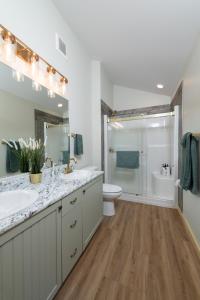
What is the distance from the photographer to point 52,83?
6.20ft

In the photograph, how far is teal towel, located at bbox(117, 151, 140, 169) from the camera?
3383 mm

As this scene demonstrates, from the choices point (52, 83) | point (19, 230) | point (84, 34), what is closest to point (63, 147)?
point (52, 83)

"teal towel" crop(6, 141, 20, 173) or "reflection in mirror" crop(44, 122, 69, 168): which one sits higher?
"reflection in mirror" crop(44, 122, 69, 168)

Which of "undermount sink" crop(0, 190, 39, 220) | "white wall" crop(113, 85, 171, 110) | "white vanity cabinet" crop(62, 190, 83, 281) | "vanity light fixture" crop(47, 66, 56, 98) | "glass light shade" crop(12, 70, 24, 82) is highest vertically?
"white wall" crop(113, 85, 171, 110)

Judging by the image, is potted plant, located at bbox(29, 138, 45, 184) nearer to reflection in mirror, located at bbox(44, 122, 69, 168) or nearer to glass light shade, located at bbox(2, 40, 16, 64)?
reflection in mirror, located at bbox(44, 122, 69, 168)

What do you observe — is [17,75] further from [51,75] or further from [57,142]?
[57,142]

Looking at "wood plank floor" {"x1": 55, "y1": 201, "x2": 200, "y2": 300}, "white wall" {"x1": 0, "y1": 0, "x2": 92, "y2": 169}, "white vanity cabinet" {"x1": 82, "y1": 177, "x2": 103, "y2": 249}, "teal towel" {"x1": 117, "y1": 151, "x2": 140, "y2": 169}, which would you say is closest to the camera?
"wood plank floor" {"x1": 55, "y1": 201, "x2": 200, "y2": 300}

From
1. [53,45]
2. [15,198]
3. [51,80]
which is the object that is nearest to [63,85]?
[51,80]

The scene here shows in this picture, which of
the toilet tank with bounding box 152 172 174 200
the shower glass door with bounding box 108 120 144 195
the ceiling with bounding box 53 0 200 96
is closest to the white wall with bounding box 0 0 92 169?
the ceiling with bounding box 53 0 200 96

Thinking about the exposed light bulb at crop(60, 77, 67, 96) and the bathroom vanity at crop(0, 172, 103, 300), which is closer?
the bathroom vanity at crop(0, 172, 103, 300)

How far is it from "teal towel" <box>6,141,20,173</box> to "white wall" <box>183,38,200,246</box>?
1884 millimetres

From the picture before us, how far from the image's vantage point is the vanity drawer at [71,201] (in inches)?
49.9

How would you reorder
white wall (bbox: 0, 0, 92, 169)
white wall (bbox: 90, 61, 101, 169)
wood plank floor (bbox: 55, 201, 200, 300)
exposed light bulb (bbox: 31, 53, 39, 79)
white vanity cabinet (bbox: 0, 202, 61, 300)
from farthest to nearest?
1. white wall (bbox: 90, 61, 101, 169)
2. exposed light bulb (bbox: 31, 53, 39, 79)
3. white wall (bbox: 0, 0, 92, 169)
4. wood plank floor (bbox: 55, 201, 200, 300)
5. white vanity cabinet (bbox: 0, 202, 61, 300)

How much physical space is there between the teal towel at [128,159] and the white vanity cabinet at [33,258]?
7.85ft
